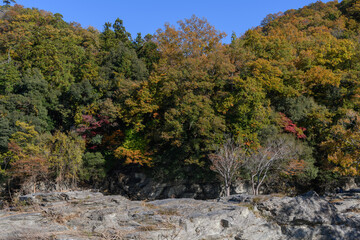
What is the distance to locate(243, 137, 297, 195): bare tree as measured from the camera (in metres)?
16.3

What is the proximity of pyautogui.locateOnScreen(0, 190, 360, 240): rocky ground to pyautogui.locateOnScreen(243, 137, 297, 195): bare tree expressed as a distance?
9.15 metres

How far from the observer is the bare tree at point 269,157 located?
16.3 m

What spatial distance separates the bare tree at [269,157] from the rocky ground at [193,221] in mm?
9145

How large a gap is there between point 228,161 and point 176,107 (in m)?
6.05

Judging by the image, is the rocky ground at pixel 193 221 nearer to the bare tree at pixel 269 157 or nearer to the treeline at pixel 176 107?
the treeline at pixel 176 107

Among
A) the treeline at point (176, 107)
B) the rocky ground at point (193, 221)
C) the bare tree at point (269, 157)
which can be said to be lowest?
the rocky ground at point (193, 221)

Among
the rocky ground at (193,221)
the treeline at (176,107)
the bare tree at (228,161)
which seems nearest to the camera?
the rocky ground at (193,221)

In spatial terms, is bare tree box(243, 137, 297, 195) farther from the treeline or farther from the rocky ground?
the rocky ground

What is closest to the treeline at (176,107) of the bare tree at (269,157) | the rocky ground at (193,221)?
the bare tree at (269,157)

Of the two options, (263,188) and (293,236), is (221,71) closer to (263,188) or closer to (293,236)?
(263,188)

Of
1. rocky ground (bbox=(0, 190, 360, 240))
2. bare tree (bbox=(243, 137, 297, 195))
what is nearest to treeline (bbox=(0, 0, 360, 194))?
bare tree (bbox=(243, 137, 297, 195))

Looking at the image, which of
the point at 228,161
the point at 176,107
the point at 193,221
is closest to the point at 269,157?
the point at 228,161

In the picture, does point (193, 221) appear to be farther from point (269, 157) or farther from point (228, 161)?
point (269, 157)

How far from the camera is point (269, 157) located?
16875 millimetres
